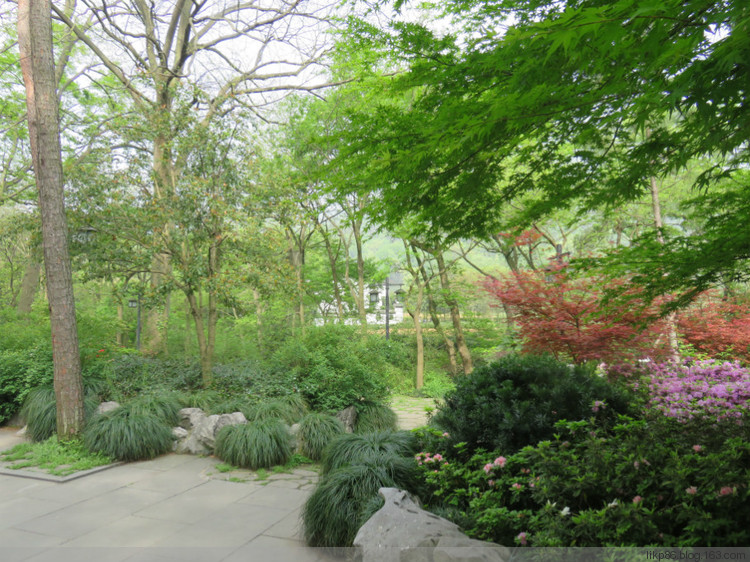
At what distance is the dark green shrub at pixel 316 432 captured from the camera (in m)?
5.77

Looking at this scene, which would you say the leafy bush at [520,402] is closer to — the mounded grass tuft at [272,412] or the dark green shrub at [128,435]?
the mounded grass tuft at [272,412]

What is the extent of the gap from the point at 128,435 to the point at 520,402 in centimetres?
463

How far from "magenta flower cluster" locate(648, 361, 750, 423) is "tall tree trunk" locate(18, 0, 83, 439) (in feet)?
21.8

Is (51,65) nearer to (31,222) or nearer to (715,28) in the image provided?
(31,222)

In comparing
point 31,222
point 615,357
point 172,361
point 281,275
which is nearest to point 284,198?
point 281,275

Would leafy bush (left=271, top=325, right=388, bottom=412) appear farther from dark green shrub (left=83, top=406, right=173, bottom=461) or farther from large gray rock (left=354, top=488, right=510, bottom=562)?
large gray rock (left=354, top=488, right=510, bottom=562)

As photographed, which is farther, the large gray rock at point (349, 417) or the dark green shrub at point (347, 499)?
the large gray rock at point (349, 417)

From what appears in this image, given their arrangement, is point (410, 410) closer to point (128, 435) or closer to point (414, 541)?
point (128, 435)

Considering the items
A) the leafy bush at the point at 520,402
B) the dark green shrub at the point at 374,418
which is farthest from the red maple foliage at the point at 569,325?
the leafy bush at the point at 520,402

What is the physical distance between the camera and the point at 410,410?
1005 cm

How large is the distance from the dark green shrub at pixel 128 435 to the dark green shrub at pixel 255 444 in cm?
79

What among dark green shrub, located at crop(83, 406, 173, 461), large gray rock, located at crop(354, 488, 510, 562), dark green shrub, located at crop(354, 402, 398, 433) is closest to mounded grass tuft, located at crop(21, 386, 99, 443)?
dark green shrub, located at crop(83, 406, 173, 461)

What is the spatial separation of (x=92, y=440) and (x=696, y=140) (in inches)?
267

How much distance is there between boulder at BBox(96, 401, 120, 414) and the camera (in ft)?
22.1
